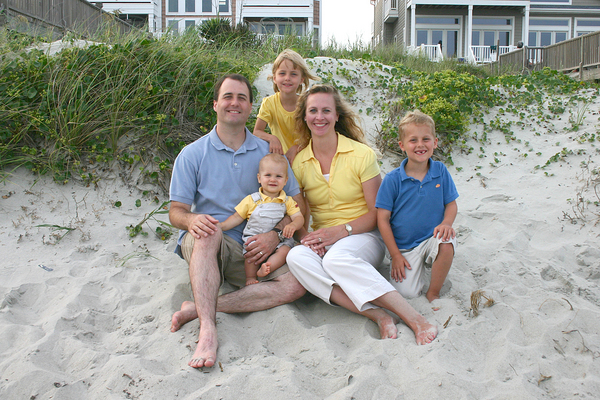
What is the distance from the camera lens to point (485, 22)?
68.1 feet

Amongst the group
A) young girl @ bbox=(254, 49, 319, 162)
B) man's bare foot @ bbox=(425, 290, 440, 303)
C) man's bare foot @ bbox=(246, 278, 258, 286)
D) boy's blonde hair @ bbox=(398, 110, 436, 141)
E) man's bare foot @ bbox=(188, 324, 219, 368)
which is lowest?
man's bare foot @ bbox=(188, 324, 219, 368)

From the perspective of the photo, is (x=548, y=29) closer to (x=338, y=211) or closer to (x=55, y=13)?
(x=55, y=13)

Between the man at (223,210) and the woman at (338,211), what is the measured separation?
0.18 m

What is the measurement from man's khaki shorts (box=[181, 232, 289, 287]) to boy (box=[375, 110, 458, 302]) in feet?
2.61

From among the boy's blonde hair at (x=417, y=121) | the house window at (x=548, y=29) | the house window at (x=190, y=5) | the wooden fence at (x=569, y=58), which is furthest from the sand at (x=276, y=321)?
the house window at (x=190, y=5)

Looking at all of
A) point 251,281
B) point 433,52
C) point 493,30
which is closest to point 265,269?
point 251,281

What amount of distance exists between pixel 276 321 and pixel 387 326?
26.9 inches

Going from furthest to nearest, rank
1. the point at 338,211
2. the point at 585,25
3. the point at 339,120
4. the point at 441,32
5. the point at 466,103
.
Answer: the point at 585,25, the point at 441,32, the point at 466,103, the point at 339,120, the point at 338,211

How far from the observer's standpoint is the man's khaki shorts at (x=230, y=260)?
283 cm

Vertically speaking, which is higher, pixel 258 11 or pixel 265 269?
pixel 258 11

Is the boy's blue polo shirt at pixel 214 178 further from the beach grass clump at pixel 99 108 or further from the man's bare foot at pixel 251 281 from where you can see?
the beach grass clump at pixel 99 108

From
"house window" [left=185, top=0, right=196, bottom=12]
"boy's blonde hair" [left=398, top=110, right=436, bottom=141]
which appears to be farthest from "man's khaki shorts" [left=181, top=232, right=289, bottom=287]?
"house window" [left=185, top=0, right=196, bottom=12]

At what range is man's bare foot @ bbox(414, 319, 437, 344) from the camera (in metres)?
2.27

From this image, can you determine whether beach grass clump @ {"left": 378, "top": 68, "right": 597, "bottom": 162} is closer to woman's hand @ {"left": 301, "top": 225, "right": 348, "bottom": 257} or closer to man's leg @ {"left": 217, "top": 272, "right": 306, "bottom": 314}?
woman's hand @ {"left": 301, "top": 225, "right": 348, "bottom": 257}
